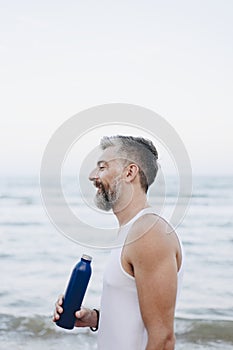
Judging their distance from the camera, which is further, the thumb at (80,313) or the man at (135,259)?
the thumb at (80,313)

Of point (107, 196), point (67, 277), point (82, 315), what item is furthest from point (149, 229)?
point (67, 277)

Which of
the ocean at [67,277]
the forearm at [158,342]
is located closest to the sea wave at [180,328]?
the ocean at [67,277]

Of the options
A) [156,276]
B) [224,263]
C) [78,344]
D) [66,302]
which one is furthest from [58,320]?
[224,263]

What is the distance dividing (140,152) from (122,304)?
489 millimetres

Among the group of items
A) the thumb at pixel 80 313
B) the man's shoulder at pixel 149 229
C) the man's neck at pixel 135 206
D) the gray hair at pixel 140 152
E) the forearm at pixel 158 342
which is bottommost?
the forearm at pixel 158 342

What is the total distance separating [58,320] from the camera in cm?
222

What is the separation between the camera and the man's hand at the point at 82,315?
221 cm

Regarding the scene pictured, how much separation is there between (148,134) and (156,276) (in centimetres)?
45

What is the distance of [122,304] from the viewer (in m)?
2.07

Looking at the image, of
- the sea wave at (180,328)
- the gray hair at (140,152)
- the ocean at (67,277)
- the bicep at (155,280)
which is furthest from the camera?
the sea wave at (180,328)

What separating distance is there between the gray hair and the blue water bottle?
0.34 m

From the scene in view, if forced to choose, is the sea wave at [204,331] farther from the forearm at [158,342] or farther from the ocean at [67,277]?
the forearm at [158,342]

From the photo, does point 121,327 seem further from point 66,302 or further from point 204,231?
point 204,231

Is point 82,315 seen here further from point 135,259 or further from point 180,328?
point 180,328
